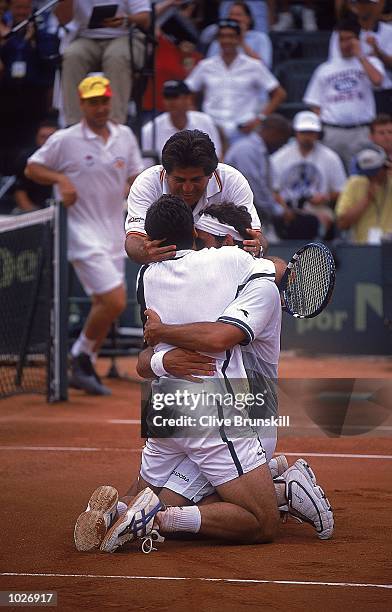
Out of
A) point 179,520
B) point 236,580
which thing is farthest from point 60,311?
point 236,580

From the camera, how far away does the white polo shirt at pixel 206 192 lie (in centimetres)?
662

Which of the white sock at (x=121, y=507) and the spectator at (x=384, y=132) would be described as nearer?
the white sock at (x=121, y=507)

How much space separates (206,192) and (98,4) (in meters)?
6.08

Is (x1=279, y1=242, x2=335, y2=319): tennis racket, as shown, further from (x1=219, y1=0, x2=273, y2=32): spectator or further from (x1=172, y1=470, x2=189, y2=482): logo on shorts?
(x1=219, y1=0, x2=273, y2=32): spectator

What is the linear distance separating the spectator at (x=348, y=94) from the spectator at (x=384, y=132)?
183 centimetres

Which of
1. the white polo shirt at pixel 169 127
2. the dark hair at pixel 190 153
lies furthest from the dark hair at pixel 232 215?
the white polo shirt at pixel 169 127

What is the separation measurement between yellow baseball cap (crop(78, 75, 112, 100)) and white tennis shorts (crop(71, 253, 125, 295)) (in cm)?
142

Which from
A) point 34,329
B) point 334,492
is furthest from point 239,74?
point 334,492

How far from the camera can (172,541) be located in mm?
5398

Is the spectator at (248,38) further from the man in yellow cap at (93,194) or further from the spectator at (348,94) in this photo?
the man in yellow cap at (93,194)

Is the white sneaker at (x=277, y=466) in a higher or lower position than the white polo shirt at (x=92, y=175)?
higher

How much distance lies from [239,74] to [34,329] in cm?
608

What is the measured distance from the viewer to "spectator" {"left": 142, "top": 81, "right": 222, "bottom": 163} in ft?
42.8

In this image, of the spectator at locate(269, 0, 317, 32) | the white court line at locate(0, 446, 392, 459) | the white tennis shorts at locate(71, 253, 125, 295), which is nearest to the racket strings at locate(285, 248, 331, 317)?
the white court line at locate(0, 446, 392, 459)
